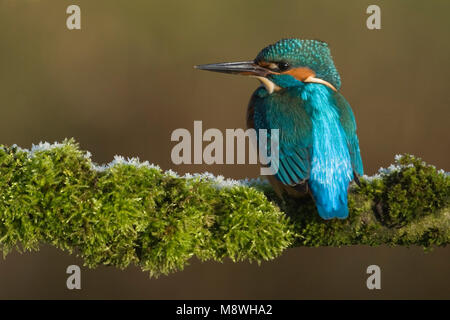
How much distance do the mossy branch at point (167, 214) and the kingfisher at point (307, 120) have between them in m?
0.10

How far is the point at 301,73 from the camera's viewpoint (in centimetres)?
263

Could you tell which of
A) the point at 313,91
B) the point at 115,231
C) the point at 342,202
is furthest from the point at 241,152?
the point at 115,231

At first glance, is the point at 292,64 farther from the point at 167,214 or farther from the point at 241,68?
the point at 167,214

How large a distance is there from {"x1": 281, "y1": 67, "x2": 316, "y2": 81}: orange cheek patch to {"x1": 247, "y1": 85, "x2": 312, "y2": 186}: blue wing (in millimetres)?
135

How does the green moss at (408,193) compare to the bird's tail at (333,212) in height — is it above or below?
above

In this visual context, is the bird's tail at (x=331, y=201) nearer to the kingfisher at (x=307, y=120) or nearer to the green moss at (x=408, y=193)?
the kingfisher at (x=307, y=120)

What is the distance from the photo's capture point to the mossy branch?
2.01m

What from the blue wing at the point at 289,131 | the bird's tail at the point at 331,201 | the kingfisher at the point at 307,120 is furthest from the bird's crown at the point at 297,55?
the bird's tail at the point at 331,201

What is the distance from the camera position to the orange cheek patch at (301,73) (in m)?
2.63

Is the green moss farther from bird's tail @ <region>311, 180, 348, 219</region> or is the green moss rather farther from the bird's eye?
the bird's eye

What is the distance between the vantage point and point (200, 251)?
2.08m

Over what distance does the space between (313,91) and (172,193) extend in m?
0.86

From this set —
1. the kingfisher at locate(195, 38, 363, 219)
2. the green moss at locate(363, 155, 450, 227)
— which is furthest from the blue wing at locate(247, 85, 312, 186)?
the green moss at locate(363, 155, 450, 227)

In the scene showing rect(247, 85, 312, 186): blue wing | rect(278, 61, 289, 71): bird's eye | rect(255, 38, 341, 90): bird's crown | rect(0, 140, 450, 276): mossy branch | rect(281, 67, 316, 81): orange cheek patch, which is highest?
rect(255, 38, 341, 90): bird's crown
